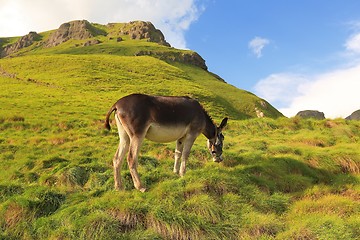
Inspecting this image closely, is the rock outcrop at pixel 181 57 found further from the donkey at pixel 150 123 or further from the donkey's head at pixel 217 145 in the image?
the donkey at pixel 150 123

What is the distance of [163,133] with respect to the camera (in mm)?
11852

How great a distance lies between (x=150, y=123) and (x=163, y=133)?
0.65 meters

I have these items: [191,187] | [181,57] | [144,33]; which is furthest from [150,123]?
[144,33]

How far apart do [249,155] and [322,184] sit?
383 centimetres

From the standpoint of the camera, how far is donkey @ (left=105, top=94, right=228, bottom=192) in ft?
37.0

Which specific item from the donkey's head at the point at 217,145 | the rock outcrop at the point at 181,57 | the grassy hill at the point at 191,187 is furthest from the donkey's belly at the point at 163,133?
the rock outcrop at the point at 181,57

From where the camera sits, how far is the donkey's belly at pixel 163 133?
11.7 meters

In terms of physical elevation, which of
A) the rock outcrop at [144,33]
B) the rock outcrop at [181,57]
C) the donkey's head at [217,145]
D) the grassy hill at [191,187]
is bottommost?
the grassy hill at [191,187]

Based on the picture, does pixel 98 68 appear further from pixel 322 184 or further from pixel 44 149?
pixel 322 184

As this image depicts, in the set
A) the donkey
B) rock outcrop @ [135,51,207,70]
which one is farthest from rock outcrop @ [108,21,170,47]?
the donkey

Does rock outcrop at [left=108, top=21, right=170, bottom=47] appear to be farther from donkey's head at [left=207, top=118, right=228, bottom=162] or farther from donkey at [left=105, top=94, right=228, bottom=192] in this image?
donkey at [left=105, top=94, right=228, bottom=192]

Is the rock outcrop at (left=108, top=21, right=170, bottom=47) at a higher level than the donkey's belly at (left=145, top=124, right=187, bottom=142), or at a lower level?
higher

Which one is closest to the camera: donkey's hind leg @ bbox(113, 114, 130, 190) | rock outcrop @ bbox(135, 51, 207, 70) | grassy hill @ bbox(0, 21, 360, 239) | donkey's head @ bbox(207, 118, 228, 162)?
grassy hill @ bbox(0, 21, 360, 239)

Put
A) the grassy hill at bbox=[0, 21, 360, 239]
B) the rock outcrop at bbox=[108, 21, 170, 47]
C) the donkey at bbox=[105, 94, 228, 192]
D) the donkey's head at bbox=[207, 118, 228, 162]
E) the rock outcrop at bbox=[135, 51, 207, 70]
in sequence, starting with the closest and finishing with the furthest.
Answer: the grassy hill at bbox=[0, 21, 360, 239], the donkey at bbox=[105, 94, 228, 192], the donkey's head at bbox=[207, 118, 228, 162], the rock outcrop at bbox=[135, 51, 207, 70], the rock outcrop at bbox=[108, 21, 170, 47]
